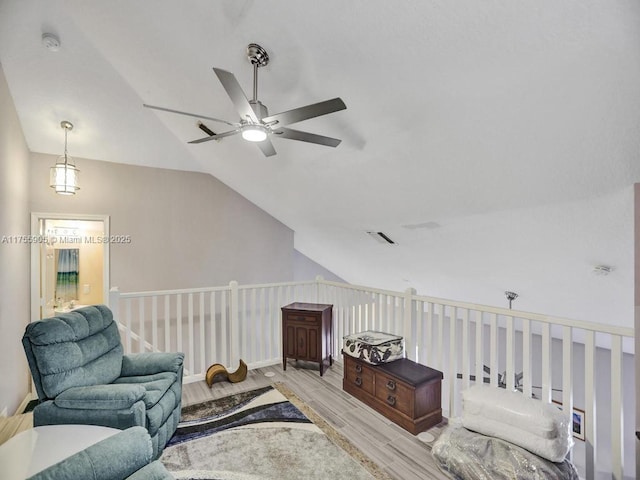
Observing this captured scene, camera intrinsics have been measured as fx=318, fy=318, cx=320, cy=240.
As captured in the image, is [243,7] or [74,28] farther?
[74,28]

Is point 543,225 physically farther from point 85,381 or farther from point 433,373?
point 85,381

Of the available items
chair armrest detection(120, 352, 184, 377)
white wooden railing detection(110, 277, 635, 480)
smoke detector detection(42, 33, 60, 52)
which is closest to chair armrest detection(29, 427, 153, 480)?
chair armrest detection(120, 352, 184, 377)

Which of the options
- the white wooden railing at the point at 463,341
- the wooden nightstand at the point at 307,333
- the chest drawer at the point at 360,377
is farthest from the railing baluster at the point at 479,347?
the wooden nightstand at the point at 307,333

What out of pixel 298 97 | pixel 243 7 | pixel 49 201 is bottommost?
pixel 49 201

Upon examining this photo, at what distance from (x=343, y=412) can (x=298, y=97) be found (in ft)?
8.78

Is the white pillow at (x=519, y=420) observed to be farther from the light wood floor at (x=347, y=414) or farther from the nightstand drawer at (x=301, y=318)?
the nightstand drawer at (x=301, y=318)

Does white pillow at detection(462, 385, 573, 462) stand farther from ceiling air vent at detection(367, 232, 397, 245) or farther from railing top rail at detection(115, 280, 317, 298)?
railing top rail at detection(115, 280, 317, 298)

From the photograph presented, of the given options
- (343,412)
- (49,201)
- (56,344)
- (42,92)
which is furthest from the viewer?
(49,201)

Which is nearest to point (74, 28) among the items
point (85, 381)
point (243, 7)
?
point (243, 7)

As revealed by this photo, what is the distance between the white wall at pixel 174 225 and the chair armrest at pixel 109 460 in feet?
11.3

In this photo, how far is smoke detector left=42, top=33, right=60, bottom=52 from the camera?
106 inches

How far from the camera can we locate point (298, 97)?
244cm

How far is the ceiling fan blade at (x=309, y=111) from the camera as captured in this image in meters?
1.69

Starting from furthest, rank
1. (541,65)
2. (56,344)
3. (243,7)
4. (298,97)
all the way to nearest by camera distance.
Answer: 1. (298,97)
2. (56,344)
3. (243,7)
4. (541,65)
